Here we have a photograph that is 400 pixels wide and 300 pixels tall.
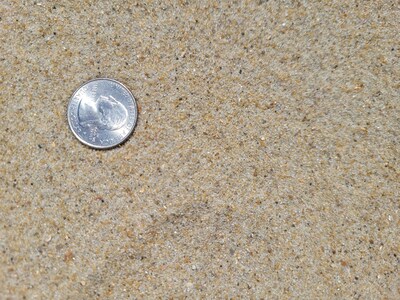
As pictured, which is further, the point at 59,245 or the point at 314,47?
the point at 314,47

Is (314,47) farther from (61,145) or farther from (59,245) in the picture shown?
A: (59,245)

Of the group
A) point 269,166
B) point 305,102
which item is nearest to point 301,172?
point 269,166

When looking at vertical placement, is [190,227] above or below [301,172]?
below
